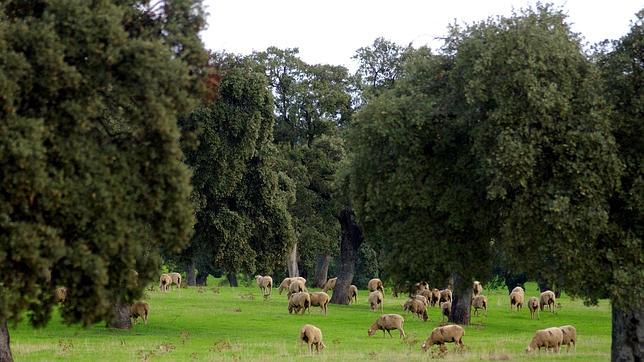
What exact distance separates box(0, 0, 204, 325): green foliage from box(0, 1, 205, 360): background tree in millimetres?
22

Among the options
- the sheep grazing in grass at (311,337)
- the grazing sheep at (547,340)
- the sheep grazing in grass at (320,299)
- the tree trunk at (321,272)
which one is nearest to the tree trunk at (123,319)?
the sheep grazing in grass at (311,337)

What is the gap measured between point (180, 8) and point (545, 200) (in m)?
9.98

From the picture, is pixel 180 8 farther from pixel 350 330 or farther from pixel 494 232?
pixel 350 330

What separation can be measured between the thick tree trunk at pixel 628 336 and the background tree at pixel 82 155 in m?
13.3

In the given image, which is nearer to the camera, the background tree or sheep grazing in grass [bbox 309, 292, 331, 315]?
the background tree

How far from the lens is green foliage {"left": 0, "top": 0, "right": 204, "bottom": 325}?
16.3m

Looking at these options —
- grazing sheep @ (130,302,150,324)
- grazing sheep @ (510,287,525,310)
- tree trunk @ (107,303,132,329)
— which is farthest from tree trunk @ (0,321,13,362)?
grazing sheep @ (510,287,525,310)

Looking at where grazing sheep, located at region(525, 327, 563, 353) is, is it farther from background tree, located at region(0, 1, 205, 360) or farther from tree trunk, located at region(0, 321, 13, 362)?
background tree, located at region(0, 1, 205, 360)

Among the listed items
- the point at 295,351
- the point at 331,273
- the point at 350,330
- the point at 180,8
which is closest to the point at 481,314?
the point at 350,330

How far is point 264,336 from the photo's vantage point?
38.2 metres

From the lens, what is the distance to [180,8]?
1903cm

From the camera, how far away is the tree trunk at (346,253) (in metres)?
57.2

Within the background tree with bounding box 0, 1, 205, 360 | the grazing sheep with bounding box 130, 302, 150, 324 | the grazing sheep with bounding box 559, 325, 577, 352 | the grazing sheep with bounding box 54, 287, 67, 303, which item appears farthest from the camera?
the grazing sheep with bounding box 130, 302, 150, 324

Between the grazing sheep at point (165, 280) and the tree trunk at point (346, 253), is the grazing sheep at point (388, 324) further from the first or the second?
the grazing sheep at point (165, 280)
